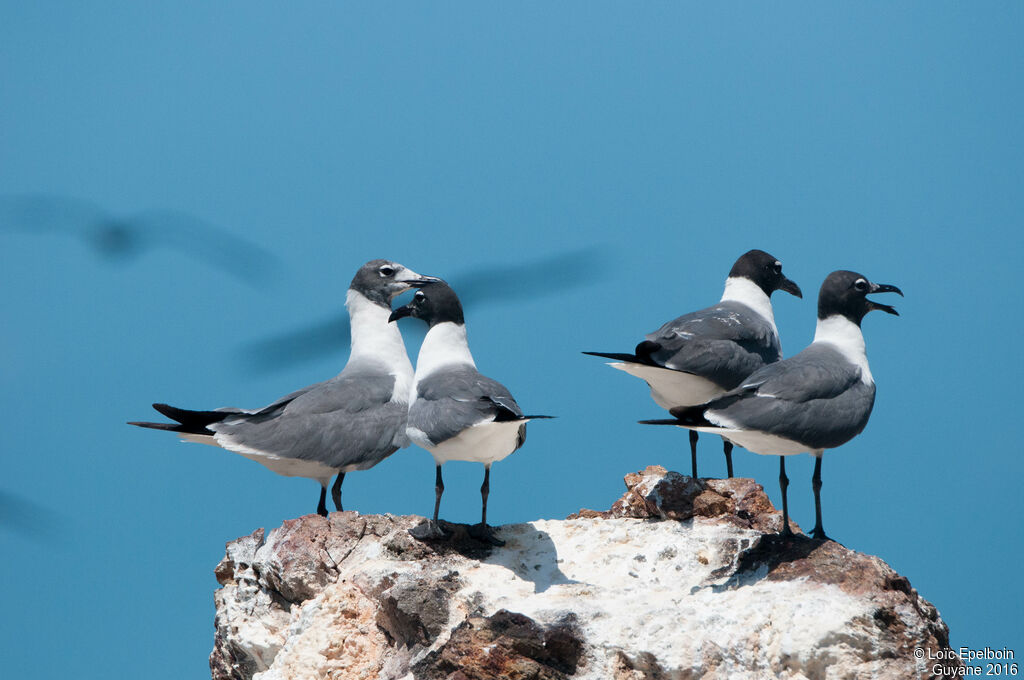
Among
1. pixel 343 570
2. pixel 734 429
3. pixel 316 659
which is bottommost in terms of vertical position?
pixel 316 659

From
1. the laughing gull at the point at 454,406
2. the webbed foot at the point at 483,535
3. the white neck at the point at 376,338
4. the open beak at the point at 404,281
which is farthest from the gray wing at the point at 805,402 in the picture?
the open beak at the point at 404,281

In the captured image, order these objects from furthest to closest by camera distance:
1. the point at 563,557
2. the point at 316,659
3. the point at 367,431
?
the point at 367,431, the point at 563,557, the point at 316,659

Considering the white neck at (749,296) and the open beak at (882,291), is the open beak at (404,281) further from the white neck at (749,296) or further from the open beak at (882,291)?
the open beak at (882,291)

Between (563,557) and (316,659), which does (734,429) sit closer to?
(563,557)

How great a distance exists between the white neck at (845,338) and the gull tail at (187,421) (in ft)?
12.9

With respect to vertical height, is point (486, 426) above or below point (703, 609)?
above

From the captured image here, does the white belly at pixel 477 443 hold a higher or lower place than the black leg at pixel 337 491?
higher

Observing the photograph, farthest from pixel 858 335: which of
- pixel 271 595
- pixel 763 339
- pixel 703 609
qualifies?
pixel 271 595

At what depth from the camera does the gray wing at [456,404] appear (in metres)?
6.19

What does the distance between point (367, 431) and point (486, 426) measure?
151 centimetres

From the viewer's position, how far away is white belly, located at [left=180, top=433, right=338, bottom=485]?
7.28m

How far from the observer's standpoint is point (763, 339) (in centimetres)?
756

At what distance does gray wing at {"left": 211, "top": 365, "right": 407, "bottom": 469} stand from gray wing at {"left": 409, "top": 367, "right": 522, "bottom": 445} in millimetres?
775

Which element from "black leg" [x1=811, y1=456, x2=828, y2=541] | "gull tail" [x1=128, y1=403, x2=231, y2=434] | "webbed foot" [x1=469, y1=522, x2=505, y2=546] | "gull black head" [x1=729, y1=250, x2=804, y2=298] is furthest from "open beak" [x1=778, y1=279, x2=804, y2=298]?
"gull tail" [x1=128, y1=403, x2=231, y2=434]
